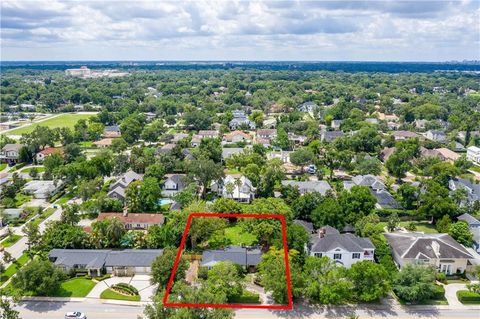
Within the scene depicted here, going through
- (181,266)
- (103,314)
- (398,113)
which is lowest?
(103,314)

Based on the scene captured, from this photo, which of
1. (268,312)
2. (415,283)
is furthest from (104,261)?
(415,283)

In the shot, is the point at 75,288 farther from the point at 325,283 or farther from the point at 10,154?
the point at 10,154

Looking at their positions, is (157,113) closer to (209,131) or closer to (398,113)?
(209,131)

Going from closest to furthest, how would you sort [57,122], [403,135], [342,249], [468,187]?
[342,249] < [468,187] < [403,135] < [57,122]

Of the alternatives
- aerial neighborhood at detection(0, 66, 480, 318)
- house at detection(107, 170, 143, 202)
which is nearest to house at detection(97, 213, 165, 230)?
aerial neighborhood at detection(0, 66, 480, 318)

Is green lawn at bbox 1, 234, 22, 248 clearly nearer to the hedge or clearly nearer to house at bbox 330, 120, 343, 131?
the hedge

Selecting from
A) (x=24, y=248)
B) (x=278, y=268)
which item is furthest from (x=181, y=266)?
(x=24, y=248)
